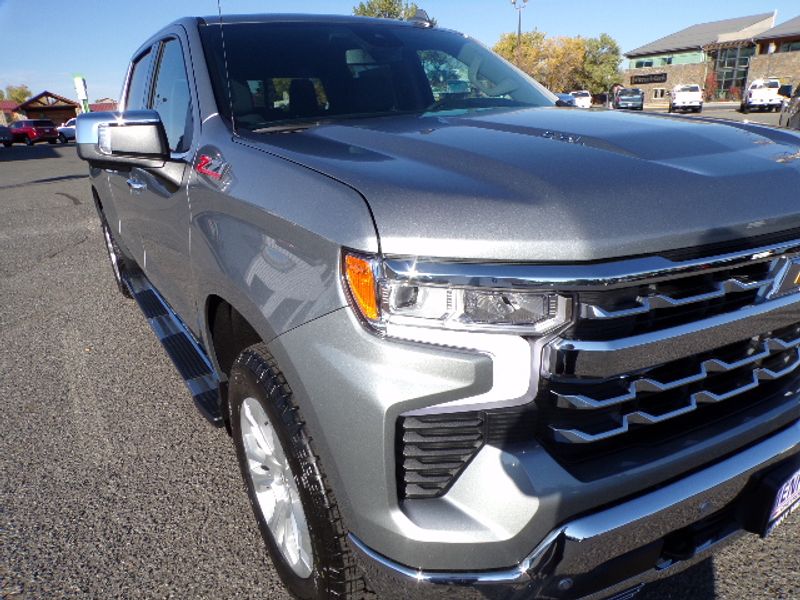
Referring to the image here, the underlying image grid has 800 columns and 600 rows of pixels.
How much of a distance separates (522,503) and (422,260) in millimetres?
544

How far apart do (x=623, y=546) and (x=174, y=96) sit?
256 cm

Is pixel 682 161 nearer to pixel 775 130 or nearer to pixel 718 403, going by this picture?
pixel 718 403

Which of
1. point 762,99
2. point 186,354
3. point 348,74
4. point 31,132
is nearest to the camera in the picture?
point 348,74

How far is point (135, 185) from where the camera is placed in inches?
120

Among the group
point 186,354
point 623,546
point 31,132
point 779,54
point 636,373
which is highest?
point 779,54

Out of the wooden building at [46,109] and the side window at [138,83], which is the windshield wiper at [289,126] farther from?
the wooden building at [46,109]

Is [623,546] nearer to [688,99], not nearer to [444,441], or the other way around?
[444,441]

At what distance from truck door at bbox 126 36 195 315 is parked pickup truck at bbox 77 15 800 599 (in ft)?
1.64

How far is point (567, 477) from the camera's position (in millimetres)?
1312

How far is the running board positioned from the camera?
96.0 inches

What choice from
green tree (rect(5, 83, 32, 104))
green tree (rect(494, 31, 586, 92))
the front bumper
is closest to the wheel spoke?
the front bumper

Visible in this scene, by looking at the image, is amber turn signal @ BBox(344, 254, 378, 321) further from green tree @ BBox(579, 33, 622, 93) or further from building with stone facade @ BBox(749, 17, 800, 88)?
green tree @ BBox(579, 33, 622, 93)

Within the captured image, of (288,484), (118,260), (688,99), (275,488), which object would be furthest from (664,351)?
(688,99)

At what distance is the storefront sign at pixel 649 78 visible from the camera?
56.7m
